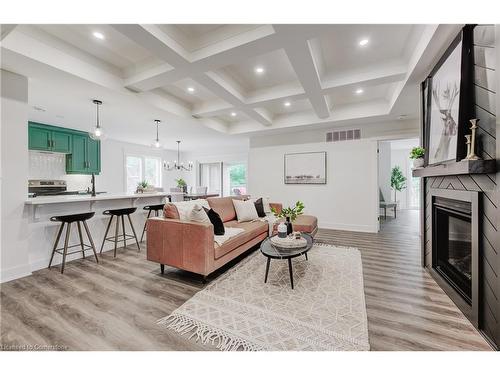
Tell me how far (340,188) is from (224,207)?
10.1ft

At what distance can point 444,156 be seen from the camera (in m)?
2.19

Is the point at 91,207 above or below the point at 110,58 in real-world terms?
below

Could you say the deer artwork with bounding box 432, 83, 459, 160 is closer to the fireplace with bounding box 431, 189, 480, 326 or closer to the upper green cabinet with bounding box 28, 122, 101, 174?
the fireplace with bounding box 431, 189, 480, 326

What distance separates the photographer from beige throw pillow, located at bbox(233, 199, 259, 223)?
3.87 m

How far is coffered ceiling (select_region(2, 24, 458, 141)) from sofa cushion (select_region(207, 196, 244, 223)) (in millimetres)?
1813

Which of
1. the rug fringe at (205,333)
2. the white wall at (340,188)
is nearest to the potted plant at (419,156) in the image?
the white wall at (340,188)

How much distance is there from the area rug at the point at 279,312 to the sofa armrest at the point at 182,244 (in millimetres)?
319

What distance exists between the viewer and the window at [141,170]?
24.5 ft

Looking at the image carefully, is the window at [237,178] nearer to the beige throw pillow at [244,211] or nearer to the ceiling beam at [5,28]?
the beige throw pillow at [244,211]

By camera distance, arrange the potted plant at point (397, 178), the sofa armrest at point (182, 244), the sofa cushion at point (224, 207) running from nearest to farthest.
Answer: the sofa armrest at point (182, 244)
the sofa cushion at point (224, 207)
the potted plant at point (397, 178)

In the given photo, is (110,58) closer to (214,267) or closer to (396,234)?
(214,267)

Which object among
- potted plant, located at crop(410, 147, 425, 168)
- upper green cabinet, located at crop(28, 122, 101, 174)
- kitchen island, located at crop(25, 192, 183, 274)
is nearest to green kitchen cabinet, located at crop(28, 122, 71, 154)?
upper green cabinet, located at crop(28, 122, 101, 174)
